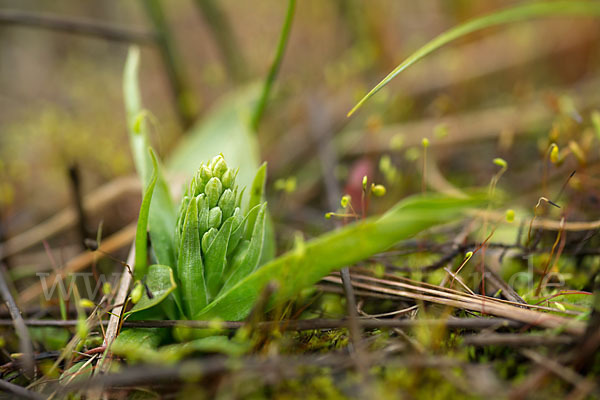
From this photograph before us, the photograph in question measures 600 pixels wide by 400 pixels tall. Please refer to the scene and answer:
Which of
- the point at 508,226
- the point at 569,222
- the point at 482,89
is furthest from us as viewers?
the point at 482,89

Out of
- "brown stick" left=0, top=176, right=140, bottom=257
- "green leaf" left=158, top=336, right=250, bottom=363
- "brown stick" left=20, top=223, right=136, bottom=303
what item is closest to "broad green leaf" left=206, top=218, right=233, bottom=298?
"green leaf" left=158, top=336, right=250, bottom=363

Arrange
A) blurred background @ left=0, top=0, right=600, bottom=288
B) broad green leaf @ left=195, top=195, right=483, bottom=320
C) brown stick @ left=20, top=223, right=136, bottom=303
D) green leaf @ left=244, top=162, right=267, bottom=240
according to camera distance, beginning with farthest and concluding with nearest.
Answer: blurred background @ left=0, top=0, right=600, bottom=288 → brown stick @ left=20, top=223, right=136, bottom=303 → green leaf @ left=244, top=162, right=267, bottom=240 → broad green leaf @ left=195, top=195, right=483, bottom=320

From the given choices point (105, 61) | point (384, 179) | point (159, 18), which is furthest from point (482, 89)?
point (105, 61)

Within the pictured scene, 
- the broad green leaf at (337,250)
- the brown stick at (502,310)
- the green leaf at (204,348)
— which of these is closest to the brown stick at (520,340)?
the brown stick at (502,310)

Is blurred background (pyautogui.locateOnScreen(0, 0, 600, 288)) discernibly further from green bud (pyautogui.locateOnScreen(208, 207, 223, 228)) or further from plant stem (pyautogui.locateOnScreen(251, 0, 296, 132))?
green bud (pyautogui.locateOnScreen(208, 207, 223, 228))

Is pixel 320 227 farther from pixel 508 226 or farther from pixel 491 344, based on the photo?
pixel 491 344

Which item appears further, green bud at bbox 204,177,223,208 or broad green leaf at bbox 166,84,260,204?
broad green leaf at bbox 166,84,260,204

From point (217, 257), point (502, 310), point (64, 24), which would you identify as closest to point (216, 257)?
point (217, 257)

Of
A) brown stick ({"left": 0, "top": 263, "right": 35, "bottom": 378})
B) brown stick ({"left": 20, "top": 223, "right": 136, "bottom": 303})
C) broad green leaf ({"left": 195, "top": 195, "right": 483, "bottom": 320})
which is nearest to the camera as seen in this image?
broad green leaf ({"left": 195, "top": 195, "right": 483, "bottom": 320})
